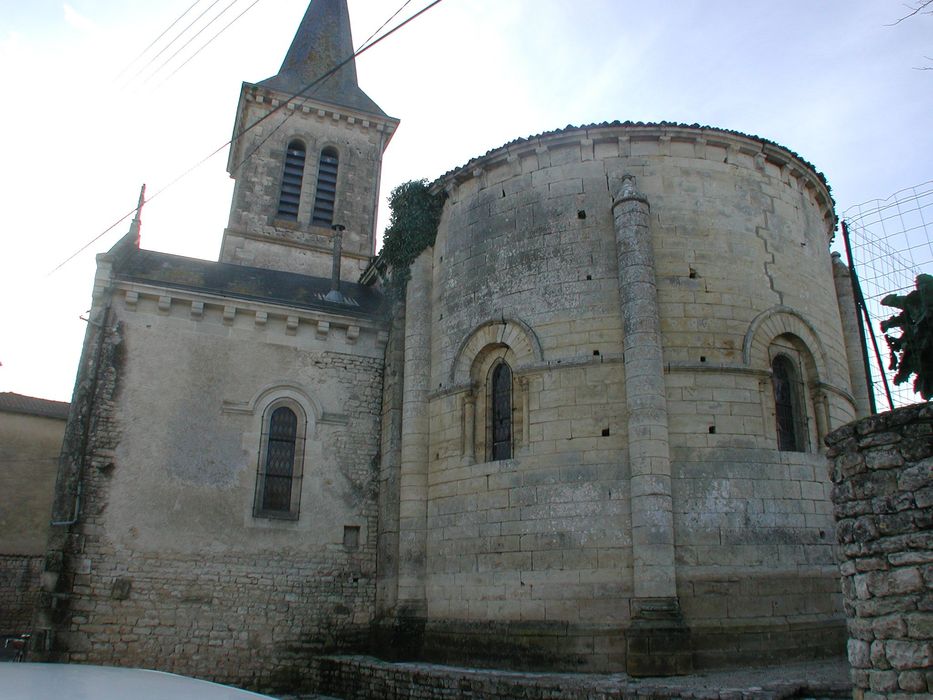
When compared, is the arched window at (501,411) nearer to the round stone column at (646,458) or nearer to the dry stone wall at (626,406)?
the dry stone wall at (626,406)

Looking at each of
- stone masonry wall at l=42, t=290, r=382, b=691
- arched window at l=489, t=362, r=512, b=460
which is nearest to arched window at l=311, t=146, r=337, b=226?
stone masonry wall at l=42, t=290, r=382, b=691

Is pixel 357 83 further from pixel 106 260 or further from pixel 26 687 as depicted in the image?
pixel 26 687

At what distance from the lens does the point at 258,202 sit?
22.5 meters

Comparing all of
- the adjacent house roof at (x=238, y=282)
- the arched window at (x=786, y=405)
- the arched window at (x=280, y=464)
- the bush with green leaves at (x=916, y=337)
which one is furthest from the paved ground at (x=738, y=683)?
the adjacent house roof at (x=238, y=282)

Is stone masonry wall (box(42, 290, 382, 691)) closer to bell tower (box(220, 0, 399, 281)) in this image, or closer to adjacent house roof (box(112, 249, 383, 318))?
adjacent house roof (box(112, 249, 383, 318))

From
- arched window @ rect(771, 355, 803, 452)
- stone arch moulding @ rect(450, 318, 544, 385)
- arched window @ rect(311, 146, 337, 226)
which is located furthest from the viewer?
arched window @ rect(311, 146, 337, 226)

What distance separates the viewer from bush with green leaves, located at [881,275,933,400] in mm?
6789

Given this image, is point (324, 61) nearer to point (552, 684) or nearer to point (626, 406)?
point (626, 406)

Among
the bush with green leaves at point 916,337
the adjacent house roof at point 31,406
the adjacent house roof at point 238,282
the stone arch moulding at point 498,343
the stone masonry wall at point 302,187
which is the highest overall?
the stone masonry wall at point 302,187

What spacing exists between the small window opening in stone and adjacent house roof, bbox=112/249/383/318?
13.8ft

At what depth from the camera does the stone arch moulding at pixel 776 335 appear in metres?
11.6

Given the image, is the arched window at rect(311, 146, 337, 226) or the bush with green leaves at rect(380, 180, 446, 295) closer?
the bush with green leaves at rect(380, 180, 446, 295)

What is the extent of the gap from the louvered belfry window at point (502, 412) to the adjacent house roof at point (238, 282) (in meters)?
3.97

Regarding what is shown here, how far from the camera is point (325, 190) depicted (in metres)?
23.6
